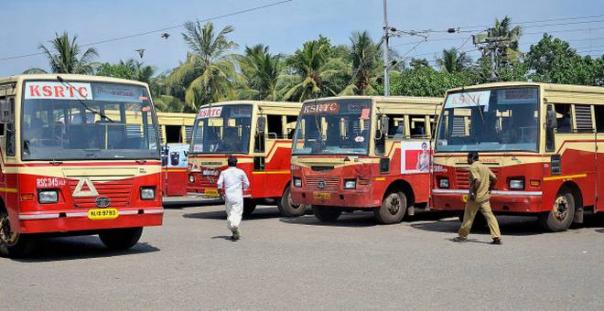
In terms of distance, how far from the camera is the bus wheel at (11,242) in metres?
12.1

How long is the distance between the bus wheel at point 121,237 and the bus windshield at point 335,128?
5.47 metres

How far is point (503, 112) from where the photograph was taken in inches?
595

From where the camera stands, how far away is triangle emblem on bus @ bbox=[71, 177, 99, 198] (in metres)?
11.7

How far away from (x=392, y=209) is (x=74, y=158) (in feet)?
26.8

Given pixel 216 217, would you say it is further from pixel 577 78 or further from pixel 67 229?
pixel 577 78

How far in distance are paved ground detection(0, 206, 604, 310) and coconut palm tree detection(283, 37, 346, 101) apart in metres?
27.2

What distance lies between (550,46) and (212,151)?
51720 mm

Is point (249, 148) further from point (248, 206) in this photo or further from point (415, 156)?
point (415, 156)

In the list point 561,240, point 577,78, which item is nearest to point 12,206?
point 561,240

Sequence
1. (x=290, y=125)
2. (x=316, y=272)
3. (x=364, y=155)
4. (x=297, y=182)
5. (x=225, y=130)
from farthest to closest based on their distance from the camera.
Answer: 1. (x=290, y=125)
2. (x=225, y=130)
3. (x=297, y=182)
4. (x=364, y=155)
5. (x=316, y=272)

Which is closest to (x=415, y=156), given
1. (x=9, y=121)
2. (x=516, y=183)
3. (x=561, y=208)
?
(x=516, y=183)

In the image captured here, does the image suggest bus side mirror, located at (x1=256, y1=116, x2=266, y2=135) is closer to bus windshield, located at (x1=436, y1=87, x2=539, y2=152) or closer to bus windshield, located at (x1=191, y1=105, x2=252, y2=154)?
bus windshield, located at (x1=191, y1=105, x2=252, y2=154)

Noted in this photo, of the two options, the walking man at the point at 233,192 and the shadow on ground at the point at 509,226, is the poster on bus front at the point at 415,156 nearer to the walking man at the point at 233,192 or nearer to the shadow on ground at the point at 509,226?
the shadow on ground at the point at 509,226

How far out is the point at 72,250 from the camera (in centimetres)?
1367
